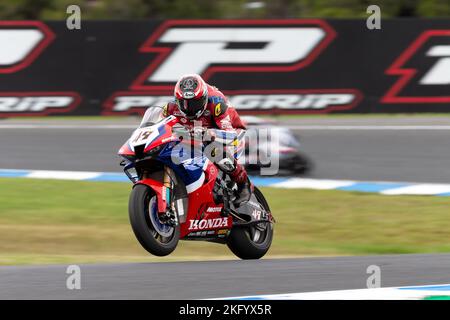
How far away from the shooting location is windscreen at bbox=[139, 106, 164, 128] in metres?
7.10

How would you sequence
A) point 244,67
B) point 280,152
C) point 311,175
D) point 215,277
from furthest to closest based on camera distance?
point 244,67 < point 311,175 < point 280,152 < point 215,277

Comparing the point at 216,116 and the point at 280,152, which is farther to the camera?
the point at 280,152

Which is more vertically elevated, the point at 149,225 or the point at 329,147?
the point at 329,147

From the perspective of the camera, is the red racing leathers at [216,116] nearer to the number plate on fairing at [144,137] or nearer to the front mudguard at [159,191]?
the number plate on fairing at [144,137]

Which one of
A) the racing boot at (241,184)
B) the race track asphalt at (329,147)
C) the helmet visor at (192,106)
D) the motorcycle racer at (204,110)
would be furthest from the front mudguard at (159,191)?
the race track asphalt at (329,147)

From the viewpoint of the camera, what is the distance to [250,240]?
305 inches

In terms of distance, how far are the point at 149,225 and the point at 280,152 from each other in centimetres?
593

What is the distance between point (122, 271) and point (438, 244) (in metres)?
4.09

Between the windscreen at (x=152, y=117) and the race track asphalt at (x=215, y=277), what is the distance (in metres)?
1.13

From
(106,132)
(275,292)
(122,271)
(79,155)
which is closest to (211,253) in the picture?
(122,271)

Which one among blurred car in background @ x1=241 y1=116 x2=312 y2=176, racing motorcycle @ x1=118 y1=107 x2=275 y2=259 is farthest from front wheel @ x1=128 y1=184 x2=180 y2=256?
blurred car in background @ x1=241 y1=116 x2=312 y2=176

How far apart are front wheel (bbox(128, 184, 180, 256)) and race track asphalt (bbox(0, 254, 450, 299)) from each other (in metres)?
0.15

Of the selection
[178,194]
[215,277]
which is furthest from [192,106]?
[215,277]

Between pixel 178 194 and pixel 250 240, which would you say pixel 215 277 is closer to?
pixel 178 194
